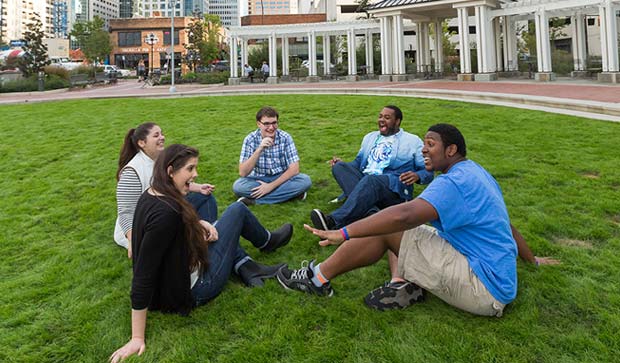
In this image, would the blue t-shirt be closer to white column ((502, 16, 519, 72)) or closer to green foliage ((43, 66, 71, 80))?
white column ((502, 16, 519, 72))

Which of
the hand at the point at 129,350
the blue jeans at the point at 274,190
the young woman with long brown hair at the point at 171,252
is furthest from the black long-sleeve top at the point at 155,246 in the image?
the blue jeans at the point at 274,190

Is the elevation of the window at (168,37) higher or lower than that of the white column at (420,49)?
higher

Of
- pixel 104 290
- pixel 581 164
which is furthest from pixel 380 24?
pixel 104 290

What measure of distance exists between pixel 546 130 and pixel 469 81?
15437mm

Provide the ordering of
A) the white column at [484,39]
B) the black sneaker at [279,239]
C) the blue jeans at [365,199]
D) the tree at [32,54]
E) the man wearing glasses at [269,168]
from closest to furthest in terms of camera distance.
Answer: the black sneaker at [279,239] → the blue jeans at [365,199] → the man wearing glasses at [269,168] → the white column at [484,39] → the tree at [32,54]

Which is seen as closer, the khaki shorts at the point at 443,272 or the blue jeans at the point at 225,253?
the khaki shorts at the point at 443,272

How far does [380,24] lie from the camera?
27594mm

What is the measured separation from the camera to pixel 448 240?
2.84 m

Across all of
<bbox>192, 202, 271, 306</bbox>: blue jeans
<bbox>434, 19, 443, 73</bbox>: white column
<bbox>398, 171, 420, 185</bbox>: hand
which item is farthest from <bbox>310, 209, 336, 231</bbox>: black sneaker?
<bbox>434, 19, 443, 73</bbox>: white column

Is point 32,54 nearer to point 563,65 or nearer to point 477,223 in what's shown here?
point 563,65

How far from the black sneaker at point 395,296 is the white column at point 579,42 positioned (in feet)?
82.5

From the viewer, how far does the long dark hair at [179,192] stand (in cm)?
266

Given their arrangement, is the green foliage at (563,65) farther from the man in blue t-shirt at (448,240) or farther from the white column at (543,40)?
the man in blue t-shirt at (448,240)

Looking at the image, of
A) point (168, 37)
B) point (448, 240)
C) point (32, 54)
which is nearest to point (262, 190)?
point (448, 240)
